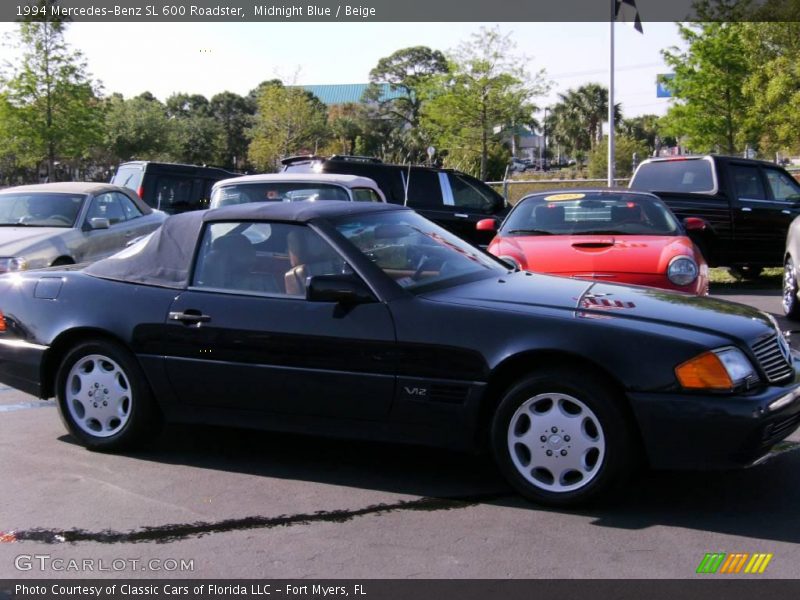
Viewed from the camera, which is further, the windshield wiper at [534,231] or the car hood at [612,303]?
the windshield wiper at [534,231]

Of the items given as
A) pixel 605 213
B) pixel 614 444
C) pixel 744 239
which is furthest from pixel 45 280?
pixel 744 239

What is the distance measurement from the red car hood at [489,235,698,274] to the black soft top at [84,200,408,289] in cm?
280

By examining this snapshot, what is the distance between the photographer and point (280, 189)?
9727 mm

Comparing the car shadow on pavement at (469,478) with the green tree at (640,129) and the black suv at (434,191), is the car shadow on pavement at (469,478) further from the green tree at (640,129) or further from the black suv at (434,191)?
the green tree at (640,129)

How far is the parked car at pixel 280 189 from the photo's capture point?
9.70m

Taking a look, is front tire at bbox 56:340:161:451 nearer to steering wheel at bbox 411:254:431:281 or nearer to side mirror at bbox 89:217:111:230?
steering wheel at bbox 411:254:431:281

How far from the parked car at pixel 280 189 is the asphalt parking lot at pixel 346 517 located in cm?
452

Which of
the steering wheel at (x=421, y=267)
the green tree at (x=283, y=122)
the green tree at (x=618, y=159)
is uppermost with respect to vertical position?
the green tree at (x=283, y=122)

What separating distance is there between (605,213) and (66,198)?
6465 millimetres

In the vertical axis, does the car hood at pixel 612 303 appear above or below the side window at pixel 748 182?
below

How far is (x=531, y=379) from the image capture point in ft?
14.3

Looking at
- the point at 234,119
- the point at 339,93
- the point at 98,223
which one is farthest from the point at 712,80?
the point at 339,93

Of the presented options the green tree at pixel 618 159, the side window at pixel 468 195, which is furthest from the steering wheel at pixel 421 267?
the green tree at pixel 618 159

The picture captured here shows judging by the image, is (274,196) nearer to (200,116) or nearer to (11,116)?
(11,116)
